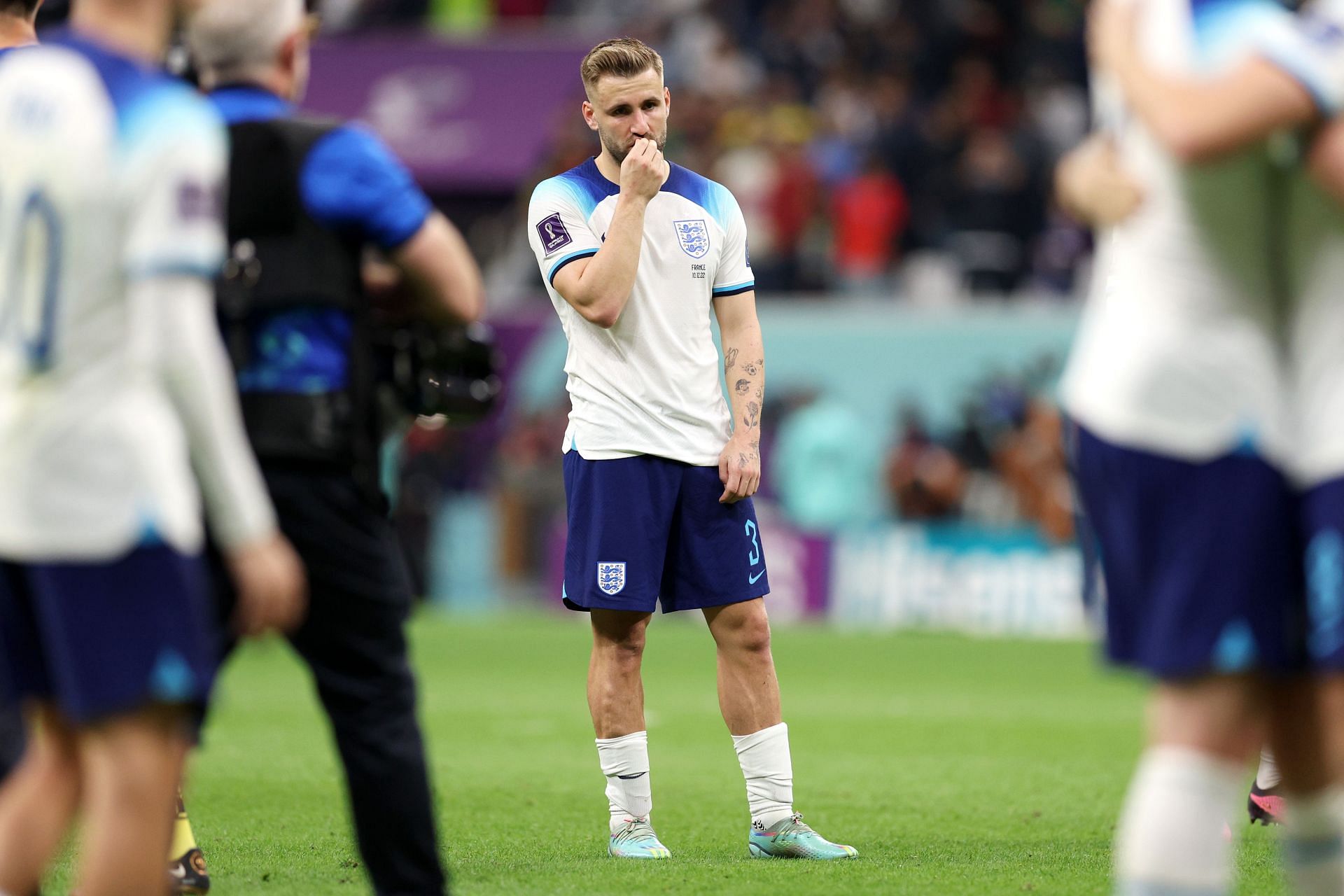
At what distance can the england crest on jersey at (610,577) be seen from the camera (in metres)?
5.75

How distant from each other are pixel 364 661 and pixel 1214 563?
5.96 ft

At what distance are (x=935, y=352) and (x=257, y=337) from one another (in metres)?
15.4

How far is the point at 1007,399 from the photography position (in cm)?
1862

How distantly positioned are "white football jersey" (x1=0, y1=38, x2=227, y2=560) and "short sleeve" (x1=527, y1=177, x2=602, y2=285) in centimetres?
271

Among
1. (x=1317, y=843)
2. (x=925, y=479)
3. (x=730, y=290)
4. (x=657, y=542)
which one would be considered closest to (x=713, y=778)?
(x=657, y=542)

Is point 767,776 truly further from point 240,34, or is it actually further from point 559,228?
point 240,34

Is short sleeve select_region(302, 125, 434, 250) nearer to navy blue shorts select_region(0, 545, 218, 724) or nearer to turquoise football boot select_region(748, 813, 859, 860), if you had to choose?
navy blue shorts select_region(0, 545, 218, 724)

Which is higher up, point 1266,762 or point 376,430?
point 376,430

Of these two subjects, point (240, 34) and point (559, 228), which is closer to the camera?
point (240, 34)

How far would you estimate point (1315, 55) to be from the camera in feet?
9.73

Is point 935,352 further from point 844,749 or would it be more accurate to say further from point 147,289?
point 147,289

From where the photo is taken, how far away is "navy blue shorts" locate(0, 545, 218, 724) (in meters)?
3.10

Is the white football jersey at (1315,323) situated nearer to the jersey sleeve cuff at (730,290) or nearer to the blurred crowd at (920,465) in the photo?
the jersey sleeve cuff at (730,290)

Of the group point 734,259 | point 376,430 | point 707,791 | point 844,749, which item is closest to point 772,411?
point 844,749
